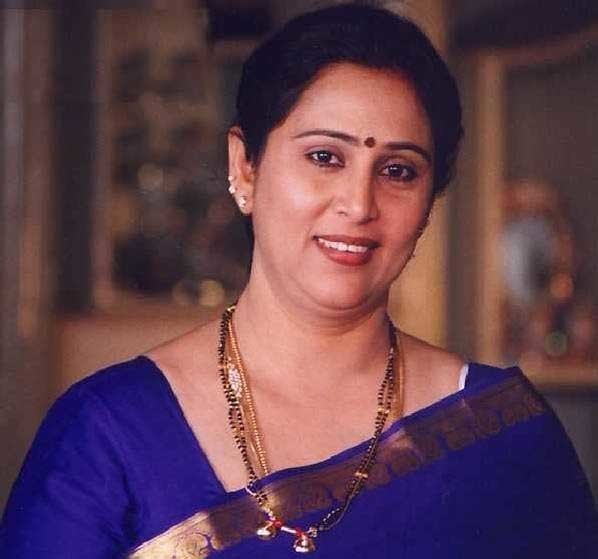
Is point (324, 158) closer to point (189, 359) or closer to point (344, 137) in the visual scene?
point (344, 137)

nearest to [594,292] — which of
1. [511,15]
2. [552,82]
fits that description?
[552,82]

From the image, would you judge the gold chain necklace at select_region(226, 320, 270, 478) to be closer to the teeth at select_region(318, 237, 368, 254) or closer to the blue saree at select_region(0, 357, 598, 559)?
the blue saree at select_region(0, 357, 598, 559)

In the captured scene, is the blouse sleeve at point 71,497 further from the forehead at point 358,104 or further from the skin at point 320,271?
the forehead at point 358,104

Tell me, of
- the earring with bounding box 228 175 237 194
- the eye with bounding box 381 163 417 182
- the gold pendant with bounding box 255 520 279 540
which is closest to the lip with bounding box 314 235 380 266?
the eye with bounding box 381 163 417 182

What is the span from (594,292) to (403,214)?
11.2 ft

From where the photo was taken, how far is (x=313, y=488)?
1.93 meters

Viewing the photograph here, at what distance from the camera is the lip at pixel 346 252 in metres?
1.88

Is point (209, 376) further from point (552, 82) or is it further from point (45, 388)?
point (552, 82)

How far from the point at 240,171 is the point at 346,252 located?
0.85 feet

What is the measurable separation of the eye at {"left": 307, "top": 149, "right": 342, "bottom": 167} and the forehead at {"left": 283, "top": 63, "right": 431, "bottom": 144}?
0.13 ft

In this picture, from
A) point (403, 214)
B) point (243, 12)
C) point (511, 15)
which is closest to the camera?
point (403, 214)

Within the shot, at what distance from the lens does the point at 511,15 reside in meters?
4.59

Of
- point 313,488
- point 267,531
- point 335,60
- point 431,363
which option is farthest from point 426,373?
point 335,60

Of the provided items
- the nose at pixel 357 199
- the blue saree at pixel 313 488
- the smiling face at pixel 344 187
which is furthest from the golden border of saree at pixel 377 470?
the nose at pixel 357 199
